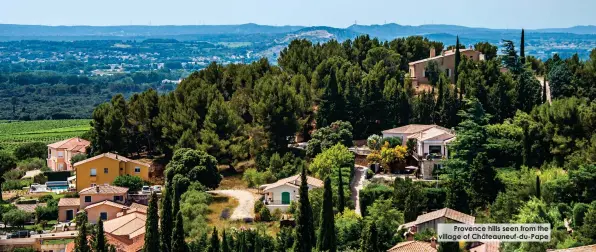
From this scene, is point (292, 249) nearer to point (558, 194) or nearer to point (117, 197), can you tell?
point (558, 194)

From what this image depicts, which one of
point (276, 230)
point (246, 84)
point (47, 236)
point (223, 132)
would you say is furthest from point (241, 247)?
point (246, 84)

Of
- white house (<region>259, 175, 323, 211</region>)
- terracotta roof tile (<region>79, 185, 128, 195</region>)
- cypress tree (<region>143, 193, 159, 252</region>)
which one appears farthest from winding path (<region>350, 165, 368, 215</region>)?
terracotta roof tile (<region>79, 185, 128, 195</region>)

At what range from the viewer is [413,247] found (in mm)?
31953

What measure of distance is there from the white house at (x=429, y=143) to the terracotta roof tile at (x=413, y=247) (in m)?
12.0

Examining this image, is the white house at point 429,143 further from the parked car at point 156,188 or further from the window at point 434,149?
the parked car at point 156,188

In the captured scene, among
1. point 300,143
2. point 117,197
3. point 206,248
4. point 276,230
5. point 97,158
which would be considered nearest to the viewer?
point 206,248

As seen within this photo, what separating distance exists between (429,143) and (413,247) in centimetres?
1430

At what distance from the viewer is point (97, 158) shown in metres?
49.2

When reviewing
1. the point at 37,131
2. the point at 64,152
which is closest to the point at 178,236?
the point at 64,152

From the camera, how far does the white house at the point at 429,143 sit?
44531mm

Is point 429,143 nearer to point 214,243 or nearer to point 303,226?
point 303,226

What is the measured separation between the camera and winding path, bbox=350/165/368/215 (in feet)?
136

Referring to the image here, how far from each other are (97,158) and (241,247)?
60.0 feet

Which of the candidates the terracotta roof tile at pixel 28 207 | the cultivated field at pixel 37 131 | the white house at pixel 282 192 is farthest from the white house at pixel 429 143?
the cultivated field at pixel 37 131
